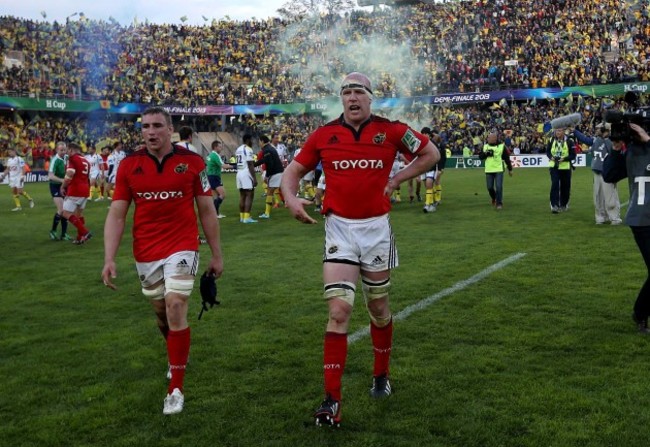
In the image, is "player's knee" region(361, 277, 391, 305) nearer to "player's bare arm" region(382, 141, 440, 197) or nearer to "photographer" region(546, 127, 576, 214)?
"player's bare arm" region(382, 141, 440, 197)

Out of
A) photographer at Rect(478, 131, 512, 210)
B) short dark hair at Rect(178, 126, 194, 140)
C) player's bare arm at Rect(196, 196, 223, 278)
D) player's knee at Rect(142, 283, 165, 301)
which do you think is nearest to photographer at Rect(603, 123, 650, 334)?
player's bare arm at Rect(196, 196, 223, 278)

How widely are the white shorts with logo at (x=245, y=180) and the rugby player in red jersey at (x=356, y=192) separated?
11442 millimetres

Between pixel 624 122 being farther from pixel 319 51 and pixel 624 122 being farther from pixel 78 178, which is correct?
pixel 319 51

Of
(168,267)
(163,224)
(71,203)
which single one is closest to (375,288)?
(168,267)

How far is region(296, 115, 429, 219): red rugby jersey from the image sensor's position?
464cm

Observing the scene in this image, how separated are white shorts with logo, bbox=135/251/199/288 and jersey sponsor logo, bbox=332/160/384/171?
1.25 metres

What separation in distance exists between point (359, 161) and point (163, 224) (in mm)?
1480

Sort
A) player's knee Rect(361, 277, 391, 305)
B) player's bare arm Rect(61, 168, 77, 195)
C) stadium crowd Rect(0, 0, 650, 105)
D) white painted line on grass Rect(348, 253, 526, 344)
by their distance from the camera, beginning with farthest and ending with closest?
stadium crowd Rect(0, 0, 650, 105) → player's bare arm Rect(61, 168, 77, 195) → white painted line on grass Rect(348, 253, 526, 344) → player's knee Rect(361, 277, 391, 305)

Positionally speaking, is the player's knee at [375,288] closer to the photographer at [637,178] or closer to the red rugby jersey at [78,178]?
the photographer at [637,178]

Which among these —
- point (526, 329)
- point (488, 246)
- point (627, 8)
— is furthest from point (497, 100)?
point (526, 329)

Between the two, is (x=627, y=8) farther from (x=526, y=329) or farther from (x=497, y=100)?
(x=526, y=329)

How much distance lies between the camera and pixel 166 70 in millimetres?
52625

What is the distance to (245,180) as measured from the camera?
53.1 feet

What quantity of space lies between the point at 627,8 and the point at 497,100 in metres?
10.8
